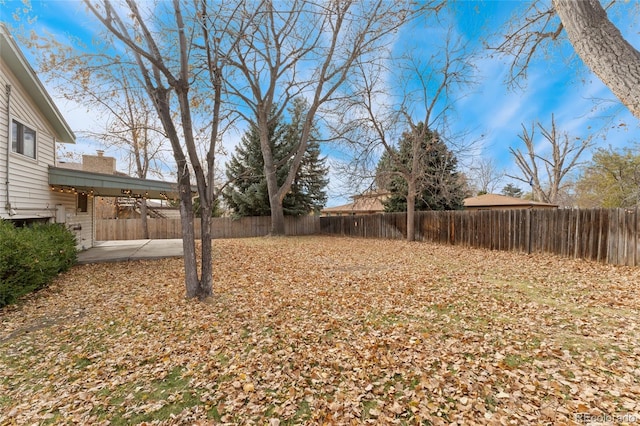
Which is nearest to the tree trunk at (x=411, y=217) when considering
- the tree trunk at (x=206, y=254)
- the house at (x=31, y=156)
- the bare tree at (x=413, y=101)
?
the bare tree at (x=413, y=101)

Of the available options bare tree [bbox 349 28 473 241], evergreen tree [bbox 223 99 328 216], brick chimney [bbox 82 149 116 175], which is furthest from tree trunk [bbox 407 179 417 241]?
brick chimney [bbox 82 149 116 175]

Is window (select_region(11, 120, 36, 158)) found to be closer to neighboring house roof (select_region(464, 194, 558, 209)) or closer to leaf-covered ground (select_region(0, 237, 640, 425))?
leaf-covered ground (select_region(0, 237, 640, 425))

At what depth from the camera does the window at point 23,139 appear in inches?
261

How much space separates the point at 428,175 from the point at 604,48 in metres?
9.39

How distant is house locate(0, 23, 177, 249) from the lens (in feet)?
20.3

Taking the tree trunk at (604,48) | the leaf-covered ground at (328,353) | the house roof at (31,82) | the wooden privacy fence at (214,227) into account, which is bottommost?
the leaf-covered ground at (328,353)

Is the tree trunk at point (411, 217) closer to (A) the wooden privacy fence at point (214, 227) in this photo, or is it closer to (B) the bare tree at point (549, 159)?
(A) the wooden privacy fence at point (214, 227)

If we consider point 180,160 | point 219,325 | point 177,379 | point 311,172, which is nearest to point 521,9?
point 180,160

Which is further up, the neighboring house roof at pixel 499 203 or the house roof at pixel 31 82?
the house roof at pixel 31 82

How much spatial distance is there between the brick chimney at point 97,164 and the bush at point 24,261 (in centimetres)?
1030

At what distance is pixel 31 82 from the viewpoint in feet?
22.6

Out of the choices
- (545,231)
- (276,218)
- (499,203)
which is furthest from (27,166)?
(499,203)

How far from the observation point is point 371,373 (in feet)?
8.46

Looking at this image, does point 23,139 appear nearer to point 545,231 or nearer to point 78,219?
point 78,219
